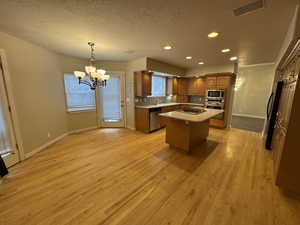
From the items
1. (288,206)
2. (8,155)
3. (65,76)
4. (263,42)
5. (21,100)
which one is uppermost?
(263,42)

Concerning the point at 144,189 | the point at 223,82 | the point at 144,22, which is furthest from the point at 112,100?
the point at 223,82

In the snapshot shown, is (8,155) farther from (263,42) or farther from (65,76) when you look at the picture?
(263,42)

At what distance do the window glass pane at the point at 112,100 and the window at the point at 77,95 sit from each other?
448mm

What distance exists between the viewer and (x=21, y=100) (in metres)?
2.68

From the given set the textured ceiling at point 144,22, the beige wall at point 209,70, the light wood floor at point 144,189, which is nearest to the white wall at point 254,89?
the beige wall at point 209,70

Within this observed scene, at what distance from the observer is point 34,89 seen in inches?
118

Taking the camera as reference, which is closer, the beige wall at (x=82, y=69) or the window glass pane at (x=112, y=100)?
the beige wall at (x=82, y=69)

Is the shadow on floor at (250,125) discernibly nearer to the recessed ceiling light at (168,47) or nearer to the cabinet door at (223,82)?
the cabinet door at (223,82)

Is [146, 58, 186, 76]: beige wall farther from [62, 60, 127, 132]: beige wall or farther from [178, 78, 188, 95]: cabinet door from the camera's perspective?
[62, 60, 127, 132]: beige wall

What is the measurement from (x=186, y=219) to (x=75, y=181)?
1817 mm

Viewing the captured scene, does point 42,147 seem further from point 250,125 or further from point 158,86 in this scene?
point 250,125

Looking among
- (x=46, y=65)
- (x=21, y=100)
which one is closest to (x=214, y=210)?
(x=21, y=100)

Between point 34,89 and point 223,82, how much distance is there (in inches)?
239

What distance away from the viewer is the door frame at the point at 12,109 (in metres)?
2.36
